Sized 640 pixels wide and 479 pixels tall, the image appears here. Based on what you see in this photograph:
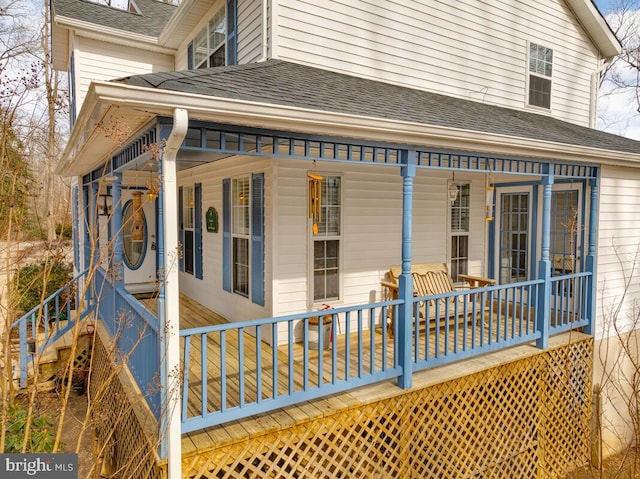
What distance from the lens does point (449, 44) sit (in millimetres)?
7664

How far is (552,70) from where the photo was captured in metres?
9.16

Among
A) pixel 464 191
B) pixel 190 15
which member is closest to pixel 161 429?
pixel 464 191

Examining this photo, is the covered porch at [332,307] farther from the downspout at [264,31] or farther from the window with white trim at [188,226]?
the downspout at [264,31]

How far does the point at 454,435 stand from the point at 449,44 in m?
6.33

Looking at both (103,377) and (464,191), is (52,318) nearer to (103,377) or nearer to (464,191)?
(103,377)

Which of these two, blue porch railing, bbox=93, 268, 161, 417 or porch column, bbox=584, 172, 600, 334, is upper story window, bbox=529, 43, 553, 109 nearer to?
porch column, bbox=584, 172, 600, 334

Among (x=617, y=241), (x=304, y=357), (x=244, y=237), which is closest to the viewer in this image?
(x=304, y=357)

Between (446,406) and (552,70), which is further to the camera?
(552,70)

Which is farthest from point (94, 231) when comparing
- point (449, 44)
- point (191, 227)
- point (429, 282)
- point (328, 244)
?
point (449, 44)

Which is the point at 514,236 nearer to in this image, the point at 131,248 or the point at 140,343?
the point at 140,343

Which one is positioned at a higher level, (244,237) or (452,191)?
(452,191)

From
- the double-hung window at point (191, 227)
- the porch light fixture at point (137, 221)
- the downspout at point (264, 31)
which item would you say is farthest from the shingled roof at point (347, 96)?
the double-hung window at point (191, 227)

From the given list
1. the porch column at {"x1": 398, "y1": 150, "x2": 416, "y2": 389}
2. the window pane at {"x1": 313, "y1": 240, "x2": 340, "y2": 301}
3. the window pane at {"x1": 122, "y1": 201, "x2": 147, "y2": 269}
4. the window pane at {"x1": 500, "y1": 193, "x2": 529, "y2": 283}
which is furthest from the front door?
the window pane at {"x1": 122, "y1": 201, "x2": 147, "y2": 269}

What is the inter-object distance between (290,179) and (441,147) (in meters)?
2.01
